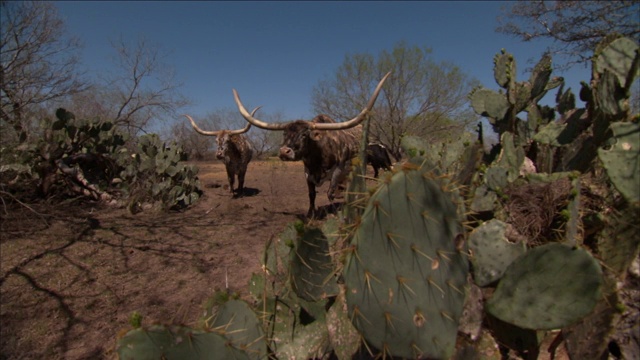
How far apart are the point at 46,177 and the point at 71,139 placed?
38.4 inches

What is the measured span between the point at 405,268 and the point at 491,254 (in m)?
0.41

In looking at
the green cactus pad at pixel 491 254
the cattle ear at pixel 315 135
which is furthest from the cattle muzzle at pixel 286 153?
the green cactus pad at pixel 491 254

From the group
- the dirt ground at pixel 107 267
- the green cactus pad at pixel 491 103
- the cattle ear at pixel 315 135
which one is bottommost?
the dirt ground at pixel 107 267

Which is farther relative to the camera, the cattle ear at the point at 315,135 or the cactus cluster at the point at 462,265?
the cattle ear at the point at 315,135

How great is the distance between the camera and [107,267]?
15.5 feet

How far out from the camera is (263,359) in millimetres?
1281

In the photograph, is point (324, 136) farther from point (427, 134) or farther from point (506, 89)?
point (427, 134)

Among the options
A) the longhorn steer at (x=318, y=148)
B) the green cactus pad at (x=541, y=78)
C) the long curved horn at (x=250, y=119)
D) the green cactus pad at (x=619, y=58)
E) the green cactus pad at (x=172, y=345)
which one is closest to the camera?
the green cactus pad at (x=172, y=345)

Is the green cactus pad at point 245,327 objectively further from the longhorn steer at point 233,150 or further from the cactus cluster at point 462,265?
the longhorn steer at point 233,150

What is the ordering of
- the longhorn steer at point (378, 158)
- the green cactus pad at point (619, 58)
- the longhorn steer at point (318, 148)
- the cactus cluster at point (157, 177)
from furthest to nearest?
1. the longhorn steer at point (378, 158)
2. the cactus cluster at point (157, 177)
3. the longhorn steer at point (318, 148)
4. the green cactus pad at point (619, 58)

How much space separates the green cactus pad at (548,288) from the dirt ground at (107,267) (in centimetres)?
148

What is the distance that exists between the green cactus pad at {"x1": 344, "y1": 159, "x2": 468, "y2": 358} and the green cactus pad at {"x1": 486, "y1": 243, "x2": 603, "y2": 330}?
0.24 m

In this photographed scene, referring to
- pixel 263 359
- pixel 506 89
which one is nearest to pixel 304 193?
pixel 506 89

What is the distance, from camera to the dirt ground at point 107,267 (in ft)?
10.8
